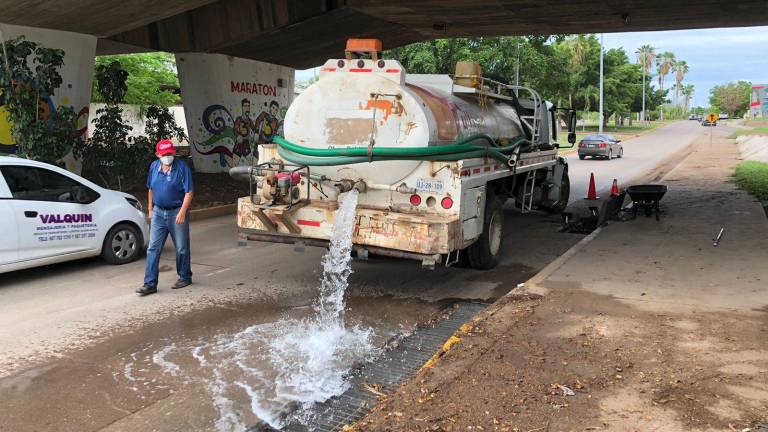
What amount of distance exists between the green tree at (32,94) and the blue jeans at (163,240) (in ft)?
16.8

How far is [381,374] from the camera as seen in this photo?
15.7ft

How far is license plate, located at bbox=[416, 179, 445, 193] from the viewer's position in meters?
6.60

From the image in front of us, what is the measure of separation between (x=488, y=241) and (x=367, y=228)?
6.78 feet

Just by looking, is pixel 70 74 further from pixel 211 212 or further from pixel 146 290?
pixel 146 290

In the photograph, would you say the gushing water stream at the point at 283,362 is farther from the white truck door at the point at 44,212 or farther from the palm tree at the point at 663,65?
the palm tree at the point at 663,65

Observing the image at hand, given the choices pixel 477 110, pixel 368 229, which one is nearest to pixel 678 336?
pixel 368 229

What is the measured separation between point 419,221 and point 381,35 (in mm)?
11957

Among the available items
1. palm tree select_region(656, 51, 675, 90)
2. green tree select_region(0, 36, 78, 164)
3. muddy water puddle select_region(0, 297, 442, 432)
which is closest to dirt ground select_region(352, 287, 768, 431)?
muddy water puddle select_region(0, 297, 442, 432)

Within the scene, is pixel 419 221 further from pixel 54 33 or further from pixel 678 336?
pixel 54 33

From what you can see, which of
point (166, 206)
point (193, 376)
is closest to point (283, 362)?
point (193, 376)

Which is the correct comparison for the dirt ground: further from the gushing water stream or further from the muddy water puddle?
the muddy water puddle

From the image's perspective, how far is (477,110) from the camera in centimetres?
821

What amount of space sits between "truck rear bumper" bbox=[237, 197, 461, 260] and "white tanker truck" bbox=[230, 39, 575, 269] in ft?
0.04

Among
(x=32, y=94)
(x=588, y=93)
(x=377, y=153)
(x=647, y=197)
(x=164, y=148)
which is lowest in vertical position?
(x=647, y=197)
